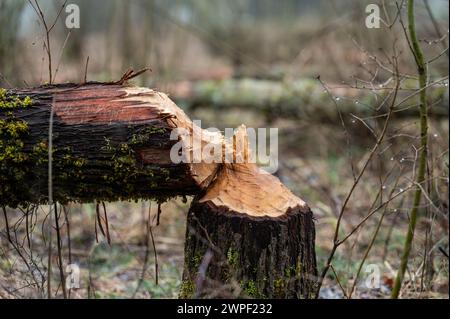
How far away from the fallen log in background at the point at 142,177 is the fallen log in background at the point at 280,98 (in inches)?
152

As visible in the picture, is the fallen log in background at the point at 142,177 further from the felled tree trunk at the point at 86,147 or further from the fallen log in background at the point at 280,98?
the fallen log in background at the point at 280,98

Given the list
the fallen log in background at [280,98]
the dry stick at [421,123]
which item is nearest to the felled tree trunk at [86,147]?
the dry stick at [421,123]

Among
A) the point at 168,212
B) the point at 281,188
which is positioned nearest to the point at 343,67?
the point at 168,212

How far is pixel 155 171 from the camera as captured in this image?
2.56m

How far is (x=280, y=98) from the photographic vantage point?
7.61 meters

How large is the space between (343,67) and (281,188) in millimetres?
5842

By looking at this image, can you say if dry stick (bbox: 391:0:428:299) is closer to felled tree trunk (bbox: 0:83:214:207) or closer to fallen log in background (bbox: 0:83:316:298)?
fallen log in background (bbox: 0:83:316:298)

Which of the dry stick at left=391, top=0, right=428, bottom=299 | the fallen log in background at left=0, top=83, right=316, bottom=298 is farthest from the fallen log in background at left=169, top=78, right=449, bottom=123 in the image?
the fallen log in background at left=0, top=83, right=316, bottom=298

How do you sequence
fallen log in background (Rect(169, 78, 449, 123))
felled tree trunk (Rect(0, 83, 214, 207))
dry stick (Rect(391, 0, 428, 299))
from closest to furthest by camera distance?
felled tree trunk (Rect(0, 83, 214, 207)), dry stick (Rect(391, 0, 428, 299)), fallen log in background (Rect(169, 78, 449, 123))

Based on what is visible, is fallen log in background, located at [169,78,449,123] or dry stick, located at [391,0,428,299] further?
fallen log in background, located at [169,78,449,123]

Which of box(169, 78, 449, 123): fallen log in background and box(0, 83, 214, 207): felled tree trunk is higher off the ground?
box(169, 78, 449, 123): fallen log in background

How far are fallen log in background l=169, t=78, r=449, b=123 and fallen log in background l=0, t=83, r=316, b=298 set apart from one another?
3.86 meters

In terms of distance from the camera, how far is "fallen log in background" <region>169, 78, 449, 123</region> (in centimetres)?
696
